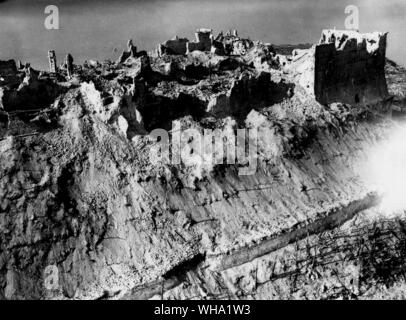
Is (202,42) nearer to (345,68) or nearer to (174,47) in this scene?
(174,47)

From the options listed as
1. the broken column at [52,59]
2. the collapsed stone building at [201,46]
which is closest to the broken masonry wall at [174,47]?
the collapsed stone building at [201,46]

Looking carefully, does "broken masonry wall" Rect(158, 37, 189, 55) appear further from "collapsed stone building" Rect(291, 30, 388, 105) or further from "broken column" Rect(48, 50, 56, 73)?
"collapsed stone building" Rect(291, 30, 388, 105)

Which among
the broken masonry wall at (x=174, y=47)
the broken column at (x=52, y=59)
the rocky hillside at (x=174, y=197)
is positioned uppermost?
the broken masonry wall at (x=174, y=47)

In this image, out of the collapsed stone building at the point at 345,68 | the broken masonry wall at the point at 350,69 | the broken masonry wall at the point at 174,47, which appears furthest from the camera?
the broken masonry wall at the point at 174,47

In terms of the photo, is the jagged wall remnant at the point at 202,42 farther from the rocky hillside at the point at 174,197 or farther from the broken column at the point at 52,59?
the broken column at the point at 52,59

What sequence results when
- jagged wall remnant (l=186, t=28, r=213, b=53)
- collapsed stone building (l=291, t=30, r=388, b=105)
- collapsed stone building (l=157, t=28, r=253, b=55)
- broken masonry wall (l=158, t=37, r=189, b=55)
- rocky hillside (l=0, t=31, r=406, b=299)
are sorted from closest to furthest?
rocky hillside (l=0, t=31, r=406, b=299), collapsed stone building (l=291, t=30, r=388, b=105), broken masonry wall (l=158, t=37, r=189, b=55), collapsed stone building (l=157, t=28, r=253, b=55), jagged wall remnant (l=186, t=28, r=213, b=53)

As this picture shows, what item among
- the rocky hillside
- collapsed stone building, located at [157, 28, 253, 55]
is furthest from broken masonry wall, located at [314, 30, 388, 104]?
collapsed stone building, located at [157, 28, 253, 55]


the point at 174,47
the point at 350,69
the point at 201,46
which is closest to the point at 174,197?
the point at 174,47
